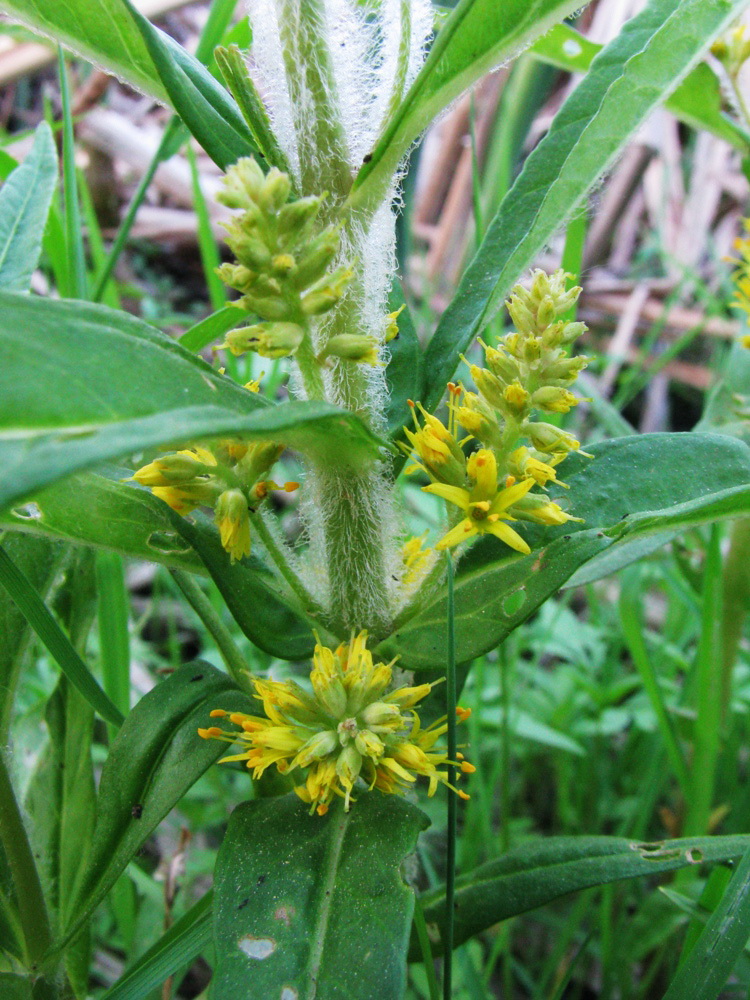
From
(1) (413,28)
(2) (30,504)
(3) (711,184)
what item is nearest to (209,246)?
(1) (413,28)

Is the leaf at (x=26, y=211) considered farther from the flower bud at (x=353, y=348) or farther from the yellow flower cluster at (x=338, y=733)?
the yellow flower cluster at (x=338, y=733)

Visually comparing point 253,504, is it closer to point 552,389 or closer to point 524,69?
point 552,389

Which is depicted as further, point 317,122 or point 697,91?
point 697,91

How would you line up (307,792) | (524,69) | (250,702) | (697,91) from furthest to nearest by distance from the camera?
1. (524,69)
2. (697,91)
3. (250,702)
4. (307,792)

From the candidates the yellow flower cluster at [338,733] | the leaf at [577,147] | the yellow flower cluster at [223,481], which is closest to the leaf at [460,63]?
the leaf at [577,147]

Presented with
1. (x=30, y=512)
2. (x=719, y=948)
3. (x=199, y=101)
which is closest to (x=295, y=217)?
(x=199, y=101)

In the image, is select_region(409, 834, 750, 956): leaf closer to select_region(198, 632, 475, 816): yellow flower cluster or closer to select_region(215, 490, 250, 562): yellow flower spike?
select_region(198, 632, 475, 816): yellow flower cluster
